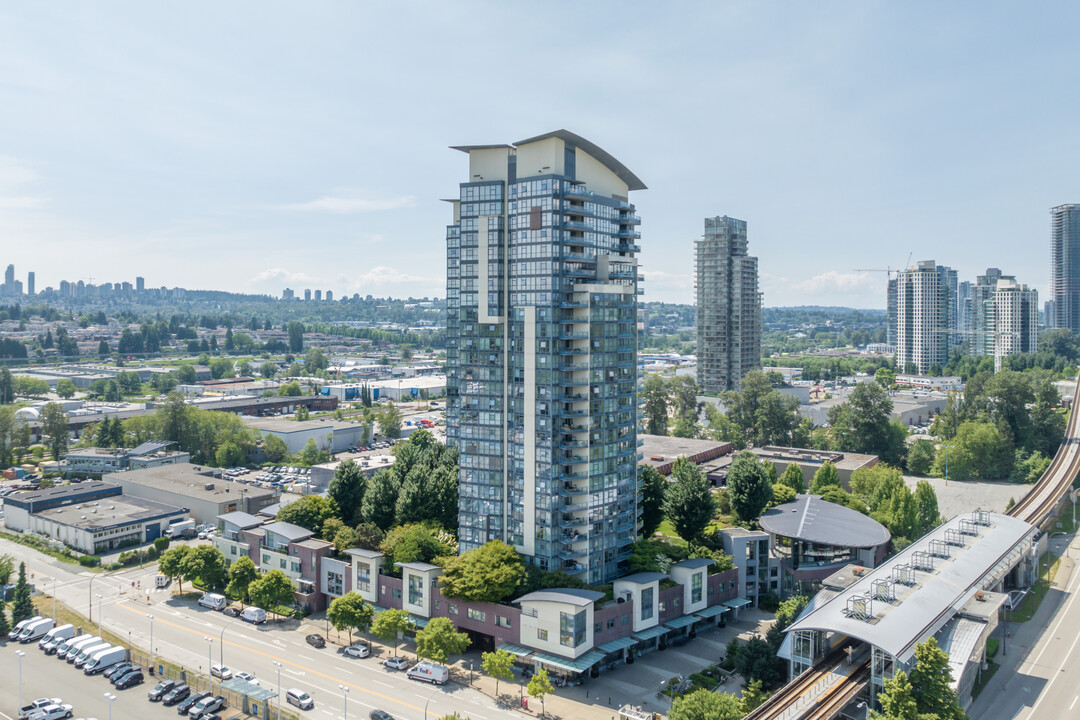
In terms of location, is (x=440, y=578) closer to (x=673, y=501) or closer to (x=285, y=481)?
(x=673, y=501)

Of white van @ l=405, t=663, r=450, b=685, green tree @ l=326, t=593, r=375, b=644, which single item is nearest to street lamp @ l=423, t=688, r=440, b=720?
white van @ l=405, t=663, r=450, b=685

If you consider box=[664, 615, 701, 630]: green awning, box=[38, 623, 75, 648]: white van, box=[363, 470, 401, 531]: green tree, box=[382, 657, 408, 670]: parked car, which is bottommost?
box=[382, 657, 408, 670]: parked car

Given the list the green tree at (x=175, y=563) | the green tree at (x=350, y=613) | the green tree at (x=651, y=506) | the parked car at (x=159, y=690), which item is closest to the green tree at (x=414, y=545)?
the green tree at (x=350, y=613)

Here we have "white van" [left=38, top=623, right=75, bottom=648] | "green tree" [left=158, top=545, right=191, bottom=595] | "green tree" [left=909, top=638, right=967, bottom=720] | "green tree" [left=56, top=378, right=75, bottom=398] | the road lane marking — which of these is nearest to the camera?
"green tree" [left=909, top=638, right=967, bottom=720]

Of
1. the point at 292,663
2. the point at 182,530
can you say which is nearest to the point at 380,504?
the point at 292,663

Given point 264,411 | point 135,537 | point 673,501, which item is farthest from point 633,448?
point 264,411

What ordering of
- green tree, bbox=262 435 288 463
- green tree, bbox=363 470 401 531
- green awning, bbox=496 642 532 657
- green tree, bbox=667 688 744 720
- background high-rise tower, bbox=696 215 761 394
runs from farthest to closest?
background high-rise tower, bbox=696 215 761 394 → green tree, bbox=262 435 288 463 → green tree, bbox=363 470 401 531 → green awning, bbox=496 642 532 657 → green tree, bbox=667 688 744 720

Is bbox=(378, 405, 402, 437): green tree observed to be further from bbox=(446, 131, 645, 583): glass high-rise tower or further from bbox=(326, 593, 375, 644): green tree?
bbox=(326, 593, 375, 644): green tree

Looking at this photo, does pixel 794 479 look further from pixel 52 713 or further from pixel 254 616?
pixel 52 713
